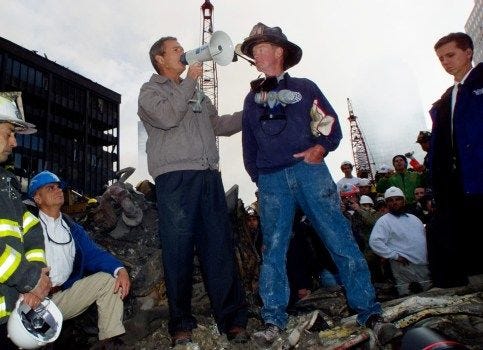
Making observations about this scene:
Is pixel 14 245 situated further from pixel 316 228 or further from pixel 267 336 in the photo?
pixel 316 228

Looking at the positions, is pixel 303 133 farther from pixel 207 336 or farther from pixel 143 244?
pixel 143 244

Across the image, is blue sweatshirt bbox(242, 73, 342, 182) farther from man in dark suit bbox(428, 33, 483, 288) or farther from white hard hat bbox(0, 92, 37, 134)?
white hard hat bbox(0, 92, 37, 134)

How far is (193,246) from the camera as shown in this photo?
347 cm

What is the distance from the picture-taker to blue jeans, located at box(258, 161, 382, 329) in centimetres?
302

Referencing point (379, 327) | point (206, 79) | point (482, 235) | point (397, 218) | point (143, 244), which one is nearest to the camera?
point (379, 327)

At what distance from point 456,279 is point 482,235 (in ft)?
1.60

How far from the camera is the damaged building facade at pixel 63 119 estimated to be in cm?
4166

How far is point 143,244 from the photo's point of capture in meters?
5.87

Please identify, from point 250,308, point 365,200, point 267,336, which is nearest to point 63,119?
point 365,200

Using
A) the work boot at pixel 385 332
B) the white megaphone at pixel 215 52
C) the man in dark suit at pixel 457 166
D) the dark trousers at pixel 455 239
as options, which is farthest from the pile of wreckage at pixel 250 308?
the white megaphone at pixel 215 52

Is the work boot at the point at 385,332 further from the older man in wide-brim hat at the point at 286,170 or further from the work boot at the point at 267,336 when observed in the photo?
the work boot at the point at 267,336

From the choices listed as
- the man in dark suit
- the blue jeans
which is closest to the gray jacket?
the blue jeans

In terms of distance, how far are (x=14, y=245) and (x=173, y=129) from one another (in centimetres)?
170

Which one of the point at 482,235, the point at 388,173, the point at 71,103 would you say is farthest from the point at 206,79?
the point at 482,235
